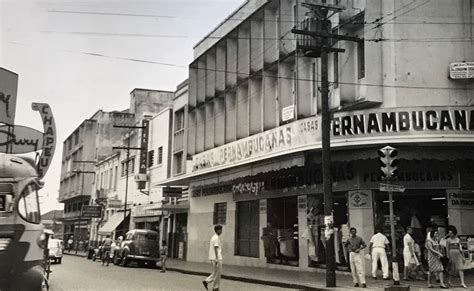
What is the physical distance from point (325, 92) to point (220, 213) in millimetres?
15307

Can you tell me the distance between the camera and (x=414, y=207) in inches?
728

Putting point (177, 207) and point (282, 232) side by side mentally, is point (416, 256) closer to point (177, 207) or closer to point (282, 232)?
point (282, 232)

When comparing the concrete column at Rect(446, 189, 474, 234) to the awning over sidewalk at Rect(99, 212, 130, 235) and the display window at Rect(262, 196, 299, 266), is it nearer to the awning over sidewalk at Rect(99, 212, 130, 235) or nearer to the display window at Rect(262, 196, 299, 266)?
the display window at Rect(262, 196, 299, 266)

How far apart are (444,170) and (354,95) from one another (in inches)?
160

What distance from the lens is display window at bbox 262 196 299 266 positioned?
2247 cm

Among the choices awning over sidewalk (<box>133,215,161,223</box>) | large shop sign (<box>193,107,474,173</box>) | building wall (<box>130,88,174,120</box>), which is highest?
building wall (<box>130,88,174,120</box>)

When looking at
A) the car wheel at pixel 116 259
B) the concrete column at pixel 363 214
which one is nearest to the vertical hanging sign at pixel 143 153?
the car wheel at pixel 116 259

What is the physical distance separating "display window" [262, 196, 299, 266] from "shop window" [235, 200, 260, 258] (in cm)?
132

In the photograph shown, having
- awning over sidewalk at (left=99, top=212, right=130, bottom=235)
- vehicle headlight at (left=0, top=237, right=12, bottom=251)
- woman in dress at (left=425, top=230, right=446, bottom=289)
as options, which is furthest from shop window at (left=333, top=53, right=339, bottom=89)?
awning over sidewalk at (left=99, top=212, right=130, bottom=235)

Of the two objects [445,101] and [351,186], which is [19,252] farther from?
[445,101]

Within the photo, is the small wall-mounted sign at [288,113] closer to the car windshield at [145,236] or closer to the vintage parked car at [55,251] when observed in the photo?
the car windshield at [145,236]

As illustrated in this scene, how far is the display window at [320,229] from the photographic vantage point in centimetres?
1983

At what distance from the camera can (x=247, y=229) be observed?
86.4 ft

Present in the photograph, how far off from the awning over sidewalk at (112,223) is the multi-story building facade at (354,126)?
68.3 ft
